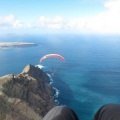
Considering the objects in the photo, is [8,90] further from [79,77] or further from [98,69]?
[98,69]

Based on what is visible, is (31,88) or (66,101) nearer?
(31,88)

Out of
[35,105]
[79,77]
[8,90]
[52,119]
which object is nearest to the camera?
[52,119]

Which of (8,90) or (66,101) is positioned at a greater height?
(8,90)

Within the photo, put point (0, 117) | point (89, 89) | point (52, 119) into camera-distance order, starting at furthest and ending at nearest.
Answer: point (89, 89) < point (0, 117) < point (52, 119)

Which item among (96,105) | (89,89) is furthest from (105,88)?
(96,105)

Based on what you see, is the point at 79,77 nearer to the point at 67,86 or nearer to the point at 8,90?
the point at 67,86

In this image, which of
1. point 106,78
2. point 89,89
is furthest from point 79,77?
point 89,89

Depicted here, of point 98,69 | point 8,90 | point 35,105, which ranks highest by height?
point 8,90
